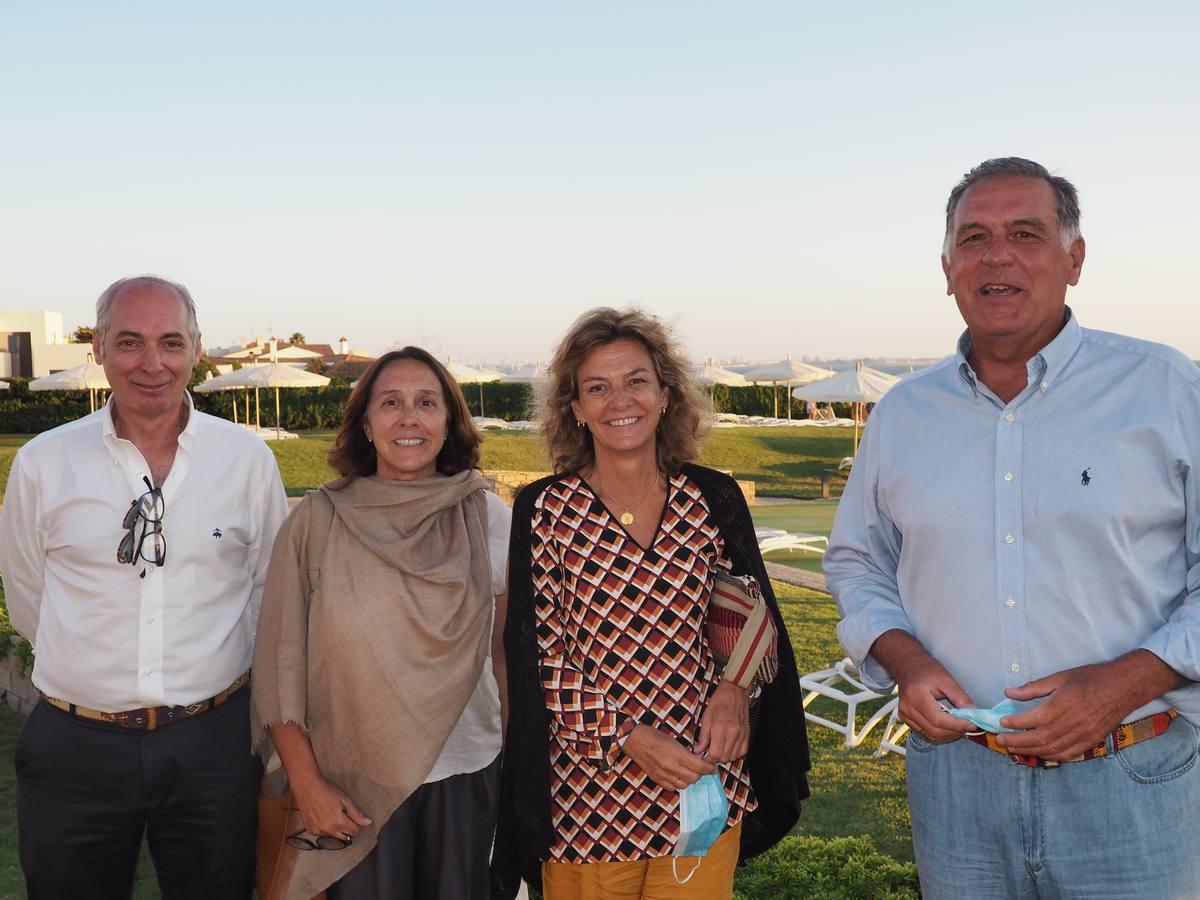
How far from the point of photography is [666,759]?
8.09ft

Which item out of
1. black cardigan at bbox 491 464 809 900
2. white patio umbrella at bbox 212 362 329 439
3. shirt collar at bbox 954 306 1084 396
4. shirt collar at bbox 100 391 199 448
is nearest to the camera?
shirt collar at bbox 954 306 1084 396

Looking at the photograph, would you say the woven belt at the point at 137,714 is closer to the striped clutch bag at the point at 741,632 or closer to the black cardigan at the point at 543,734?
the black cardigan at the point at 543,734

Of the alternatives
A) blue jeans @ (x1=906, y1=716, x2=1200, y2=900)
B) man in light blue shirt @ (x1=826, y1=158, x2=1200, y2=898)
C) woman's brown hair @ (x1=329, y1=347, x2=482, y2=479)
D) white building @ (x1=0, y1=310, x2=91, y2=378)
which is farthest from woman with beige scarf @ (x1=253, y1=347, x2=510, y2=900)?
white building @ (x1=0, y1=310, x2=91, y2=378)

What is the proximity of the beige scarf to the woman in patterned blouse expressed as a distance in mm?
271

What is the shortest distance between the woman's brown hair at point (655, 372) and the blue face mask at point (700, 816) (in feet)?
2.76

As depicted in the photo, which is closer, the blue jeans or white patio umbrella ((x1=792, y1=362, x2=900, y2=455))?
the blue jeans

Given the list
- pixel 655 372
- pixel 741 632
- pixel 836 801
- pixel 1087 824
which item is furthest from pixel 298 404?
pixel 1087 824

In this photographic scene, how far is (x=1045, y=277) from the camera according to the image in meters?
2.36

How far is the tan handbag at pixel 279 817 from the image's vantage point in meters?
2.82

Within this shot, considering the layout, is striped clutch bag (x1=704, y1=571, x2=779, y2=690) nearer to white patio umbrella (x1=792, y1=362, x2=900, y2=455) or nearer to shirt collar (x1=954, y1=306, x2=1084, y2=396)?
shirt collar (x1=954, y1=306, x2=1084, y2=396)

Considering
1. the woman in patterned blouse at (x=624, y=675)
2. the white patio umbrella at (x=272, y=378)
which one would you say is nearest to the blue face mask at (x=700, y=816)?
the woman in patterned blouse at (x=624, y=675)

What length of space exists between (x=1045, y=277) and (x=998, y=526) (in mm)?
589

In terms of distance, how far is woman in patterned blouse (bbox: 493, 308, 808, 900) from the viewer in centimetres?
255

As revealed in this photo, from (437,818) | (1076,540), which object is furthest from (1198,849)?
(437,818)
